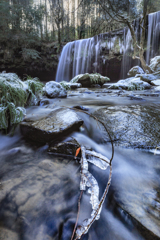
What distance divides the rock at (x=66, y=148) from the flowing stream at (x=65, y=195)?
0.27 ft

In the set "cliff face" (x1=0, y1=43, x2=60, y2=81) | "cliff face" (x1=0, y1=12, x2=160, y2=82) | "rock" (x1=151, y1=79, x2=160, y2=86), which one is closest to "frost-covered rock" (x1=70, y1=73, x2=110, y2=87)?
"rock" (x1=151, y1=79, x2=160, y2=86)

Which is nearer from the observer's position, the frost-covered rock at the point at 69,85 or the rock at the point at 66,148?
the rock at the point at 66,148

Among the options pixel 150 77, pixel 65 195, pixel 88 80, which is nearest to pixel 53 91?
pixel 65 195

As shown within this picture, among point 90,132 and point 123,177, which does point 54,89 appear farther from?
point 123,177

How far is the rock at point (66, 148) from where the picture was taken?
64.4 inches

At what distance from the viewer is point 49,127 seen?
1.88m

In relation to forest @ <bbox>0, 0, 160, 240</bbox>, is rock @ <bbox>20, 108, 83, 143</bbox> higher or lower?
higher

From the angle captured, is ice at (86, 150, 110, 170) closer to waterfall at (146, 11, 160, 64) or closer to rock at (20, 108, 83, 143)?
rock at (20, 108, 83, 143)

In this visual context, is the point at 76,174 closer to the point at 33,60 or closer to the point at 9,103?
the point at 9,103

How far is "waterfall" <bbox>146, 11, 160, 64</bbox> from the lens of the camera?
401 inches

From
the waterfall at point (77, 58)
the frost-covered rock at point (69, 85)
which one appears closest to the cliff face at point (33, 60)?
the waterfall at point (77, 58)

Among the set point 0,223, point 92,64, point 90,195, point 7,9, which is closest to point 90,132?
point 90,195

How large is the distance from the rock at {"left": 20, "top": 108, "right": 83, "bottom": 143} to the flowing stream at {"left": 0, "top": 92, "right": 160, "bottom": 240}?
228 millimetres

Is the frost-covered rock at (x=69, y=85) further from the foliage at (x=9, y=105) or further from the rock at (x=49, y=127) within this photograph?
the rock at (x=49, y=127)
